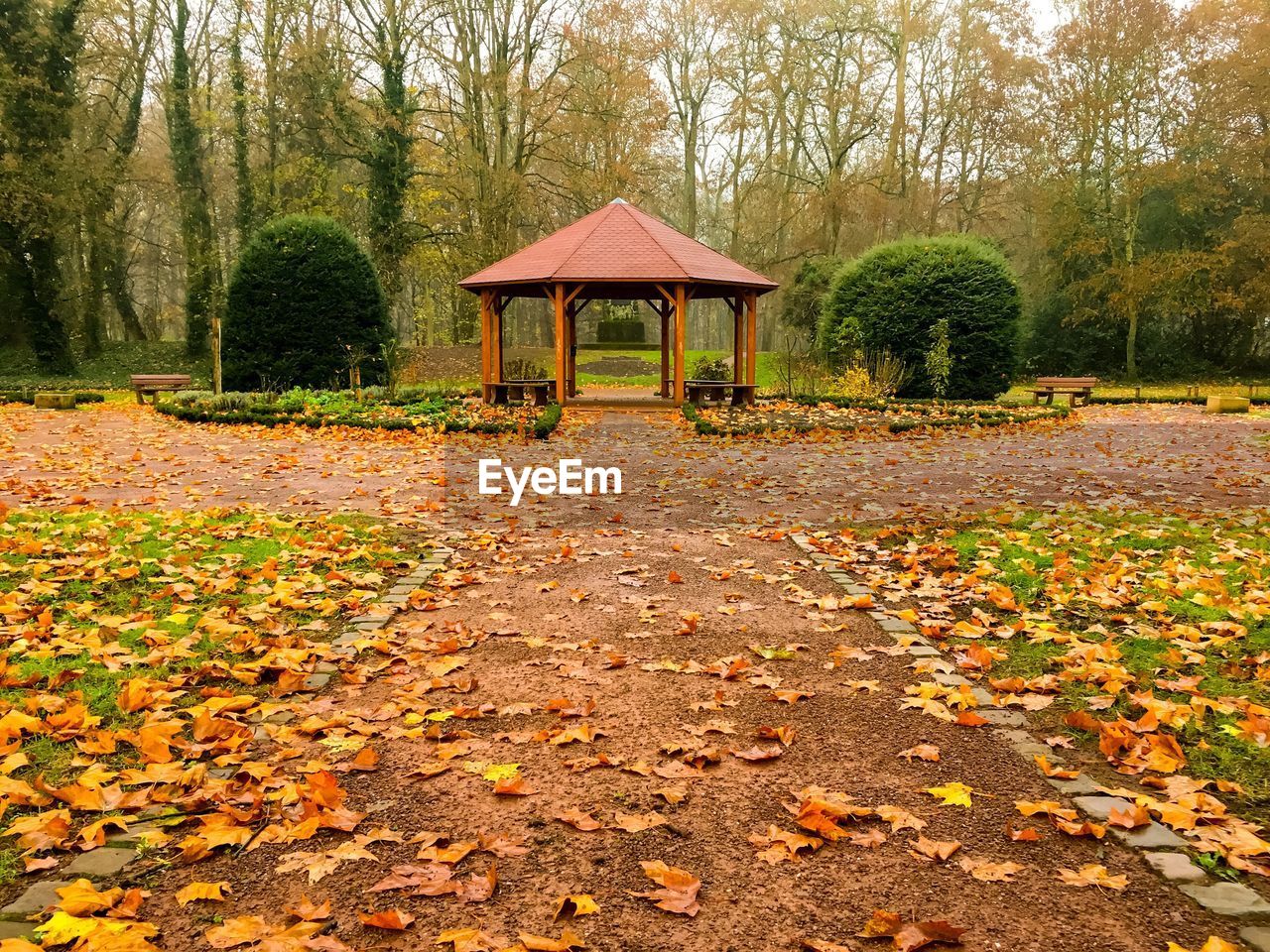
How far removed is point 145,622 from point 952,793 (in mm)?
3868

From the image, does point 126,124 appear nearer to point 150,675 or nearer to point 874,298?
point 874,298

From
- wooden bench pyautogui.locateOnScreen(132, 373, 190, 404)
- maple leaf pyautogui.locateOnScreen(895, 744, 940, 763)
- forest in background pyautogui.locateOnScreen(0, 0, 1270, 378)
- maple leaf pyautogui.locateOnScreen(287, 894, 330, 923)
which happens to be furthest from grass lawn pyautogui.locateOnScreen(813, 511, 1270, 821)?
forest in background pyautogui.locateOnScreen(0, 0, 1270, 378)

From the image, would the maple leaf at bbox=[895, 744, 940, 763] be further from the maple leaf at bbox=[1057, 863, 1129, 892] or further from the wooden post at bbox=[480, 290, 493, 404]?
the wooden post at bbox=[480, 290, 493, 404]

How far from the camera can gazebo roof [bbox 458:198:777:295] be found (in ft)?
56.3

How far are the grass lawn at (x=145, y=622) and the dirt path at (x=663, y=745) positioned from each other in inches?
19.1

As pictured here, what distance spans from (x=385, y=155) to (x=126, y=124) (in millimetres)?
10471

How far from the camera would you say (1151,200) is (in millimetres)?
27578

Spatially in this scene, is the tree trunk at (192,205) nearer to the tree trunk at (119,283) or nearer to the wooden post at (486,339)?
the tree trunk at (119,283)

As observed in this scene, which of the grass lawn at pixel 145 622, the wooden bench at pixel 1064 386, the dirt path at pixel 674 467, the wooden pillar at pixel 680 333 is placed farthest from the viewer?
the wooden bench at pixel 1064 386

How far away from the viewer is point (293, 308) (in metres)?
19.5

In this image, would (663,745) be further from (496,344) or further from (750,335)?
(496,344)

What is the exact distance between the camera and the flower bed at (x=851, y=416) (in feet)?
45.8

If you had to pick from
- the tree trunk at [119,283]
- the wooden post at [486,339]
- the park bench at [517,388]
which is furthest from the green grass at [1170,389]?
the tree trunk at [119,283]

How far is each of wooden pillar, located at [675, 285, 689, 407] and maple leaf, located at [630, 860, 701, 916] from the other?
49.3ft
